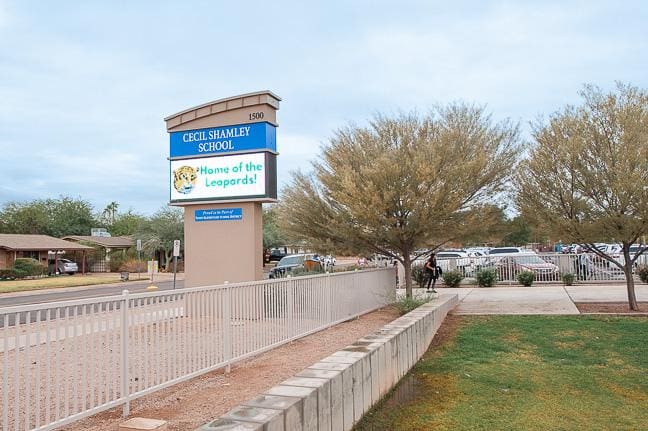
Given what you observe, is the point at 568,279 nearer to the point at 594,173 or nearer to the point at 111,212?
the point at 594,173

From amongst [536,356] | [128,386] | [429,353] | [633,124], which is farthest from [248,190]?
[633,124]

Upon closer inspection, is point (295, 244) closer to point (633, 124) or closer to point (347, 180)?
point (347, 180)

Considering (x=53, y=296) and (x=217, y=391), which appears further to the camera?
(x=53, y=296)

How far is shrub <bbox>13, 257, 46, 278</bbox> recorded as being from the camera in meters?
38.9

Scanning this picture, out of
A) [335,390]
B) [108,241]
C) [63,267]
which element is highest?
[108,241]

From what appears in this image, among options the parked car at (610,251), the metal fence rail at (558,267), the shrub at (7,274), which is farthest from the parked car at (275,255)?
the metal fence rail at (558,267)

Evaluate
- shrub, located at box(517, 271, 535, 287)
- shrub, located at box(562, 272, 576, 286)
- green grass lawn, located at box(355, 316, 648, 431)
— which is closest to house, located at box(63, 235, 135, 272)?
shrub, located at box(517, 271, 535, 287)

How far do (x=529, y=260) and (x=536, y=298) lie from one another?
7570 mm

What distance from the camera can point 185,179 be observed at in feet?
46.2

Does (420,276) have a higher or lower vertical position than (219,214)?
lower

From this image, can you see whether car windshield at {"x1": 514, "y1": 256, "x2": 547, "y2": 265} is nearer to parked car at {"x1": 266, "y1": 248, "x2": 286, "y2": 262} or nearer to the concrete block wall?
the concrete block wall

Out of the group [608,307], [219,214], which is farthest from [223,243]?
[608,307]

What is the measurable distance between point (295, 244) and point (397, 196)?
468cm

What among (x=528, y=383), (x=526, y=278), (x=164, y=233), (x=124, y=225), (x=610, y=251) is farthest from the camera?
(x=124, y=225)
